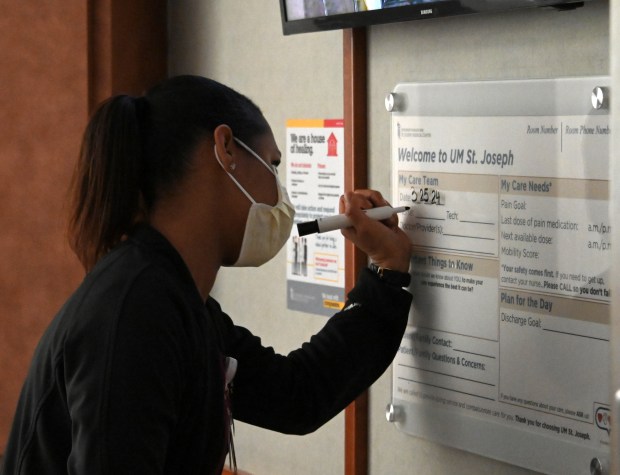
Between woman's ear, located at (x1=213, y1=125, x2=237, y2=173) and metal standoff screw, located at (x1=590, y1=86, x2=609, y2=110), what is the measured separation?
19.5 inches

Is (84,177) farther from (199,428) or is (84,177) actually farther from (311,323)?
Result: (311,323)

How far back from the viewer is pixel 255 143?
138 centimetres

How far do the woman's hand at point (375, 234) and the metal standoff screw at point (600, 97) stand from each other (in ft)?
1.27

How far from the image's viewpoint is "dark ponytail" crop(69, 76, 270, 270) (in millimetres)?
1301

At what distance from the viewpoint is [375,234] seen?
1.48 m

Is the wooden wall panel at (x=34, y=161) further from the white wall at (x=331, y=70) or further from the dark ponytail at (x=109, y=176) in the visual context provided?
the dark ponytail at (x=109, y=176)

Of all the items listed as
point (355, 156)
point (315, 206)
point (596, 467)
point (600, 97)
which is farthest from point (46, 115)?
point (596, 467)

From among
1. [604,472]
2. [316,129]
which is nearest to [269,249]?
[316,129]

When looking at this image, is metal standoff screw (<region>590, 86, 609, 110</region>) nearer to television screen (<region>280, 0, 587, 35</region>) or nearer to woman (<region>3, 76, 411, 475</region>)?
television screen (<region>280, 0, 587, 35</region>)

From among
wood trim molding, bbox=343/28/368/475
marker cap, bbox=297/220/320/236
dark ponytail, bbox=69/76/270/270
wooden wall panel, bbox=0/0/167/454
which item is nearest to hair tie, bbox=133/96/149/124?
dark ponytail, bbox=69/76/270/270

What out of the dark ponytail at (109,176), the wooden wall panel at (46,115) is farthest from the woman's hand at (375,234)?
the wooden wall panel at (46,115)

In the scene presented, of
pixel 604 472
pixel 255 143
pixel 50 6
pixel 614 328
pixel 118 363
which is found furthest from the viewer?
pixel 50 6

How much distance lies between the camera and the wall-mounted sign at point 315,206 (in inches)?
67.1

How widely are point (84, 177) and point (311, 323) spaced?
60 cm
